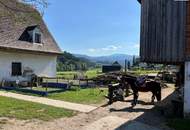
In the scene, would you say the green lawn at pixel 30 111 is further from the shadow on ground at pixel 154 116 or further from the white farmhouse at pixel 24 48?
the white farmhouse at pixel 24 48

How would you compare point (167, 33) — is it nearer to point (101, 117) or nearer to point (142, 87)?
point (142, 87)

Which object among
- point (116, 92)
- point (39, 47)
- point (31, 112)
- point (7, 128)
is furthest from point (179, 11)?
point (39, 47)

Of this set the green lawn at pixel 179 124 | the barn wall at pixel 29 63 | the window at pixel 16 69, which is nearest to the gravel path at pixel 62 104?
the green lawn at pixel 179 124

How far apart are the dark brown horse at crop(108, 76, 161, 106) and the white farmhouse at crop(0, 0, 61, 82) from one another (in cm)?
913

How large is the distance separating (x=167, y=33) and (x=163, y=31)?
211 mm

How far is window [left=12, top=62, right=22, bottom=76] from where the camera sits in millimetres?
28177

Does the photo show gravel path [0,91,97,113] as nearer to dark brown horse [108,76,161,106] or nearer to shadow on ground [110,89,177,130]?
shadow on ground [110,89,177,130]

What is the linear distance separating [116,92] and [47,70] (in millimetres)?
14434

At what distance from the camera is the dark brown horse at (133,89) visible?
17562 mm

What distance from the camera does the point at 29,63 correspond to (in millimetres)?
29750

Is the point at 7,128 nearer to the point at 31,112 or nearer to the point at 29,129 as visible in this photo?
the point at 29,129

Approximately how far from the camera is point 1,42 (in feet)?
86.6

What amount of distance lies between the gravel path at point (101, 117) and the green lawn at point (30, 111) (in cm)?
62

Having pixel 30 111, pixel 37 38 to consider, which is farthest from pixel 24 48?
pixel 30 111
